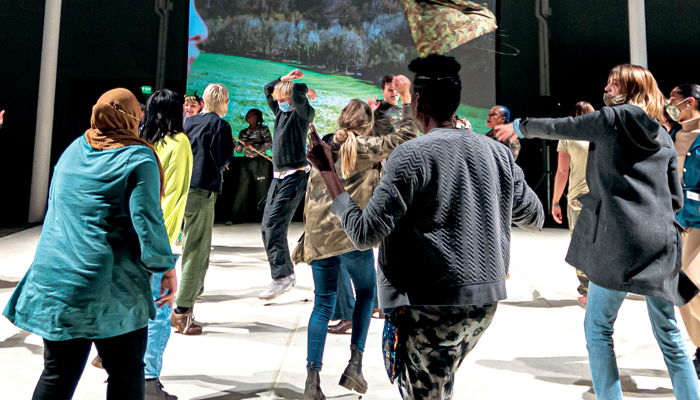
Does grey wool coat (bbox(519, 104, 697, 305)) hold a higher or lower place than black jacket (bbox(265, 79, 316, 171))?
lower

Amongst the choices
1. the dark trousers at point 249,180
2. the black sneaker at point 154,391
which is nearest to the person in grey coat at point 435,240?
the black sneaker at point 154,391

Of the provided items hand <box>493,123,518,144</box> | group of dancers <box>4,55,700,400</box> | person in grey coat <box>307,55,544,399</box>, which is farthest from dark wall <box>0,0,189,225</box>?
person in grey coat <box>307,55,544,399</box>

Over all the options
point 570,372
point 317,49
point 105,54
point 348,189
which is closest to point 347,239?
point 348,189

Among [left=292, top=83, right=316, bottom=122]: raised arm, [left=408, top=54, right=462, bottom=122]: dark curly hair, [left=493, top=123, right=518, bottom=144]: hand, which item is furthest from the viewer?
[left=292, top=83, right=316, bottom=122]: raised arm

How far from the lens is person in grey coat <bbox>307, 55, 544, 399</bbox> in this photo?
1574 mm

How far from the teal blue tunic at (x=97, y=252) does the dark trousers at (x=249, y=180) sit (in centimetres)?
847

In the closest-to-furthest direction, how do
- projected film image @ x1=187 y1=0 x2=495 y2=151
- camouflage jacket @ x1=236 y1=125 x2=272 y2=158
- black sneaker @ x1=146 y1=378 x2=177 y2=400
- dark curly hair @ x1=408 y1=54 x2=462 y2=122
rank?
dark curly hair @ x1=408 y1=54 x2=462 y2=122, black sneaker @ x1=146 y1=378 x2=177 y2=400, camouflage jacket @ x1=236 y1=125 x2=272 y2=158, projected film image @ x1=187 y1=0 x2=495 y2=151

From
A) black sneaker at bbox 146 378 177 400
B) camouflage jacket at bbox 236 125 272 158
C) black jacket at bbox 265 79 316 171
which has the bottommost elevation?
black sneaker at bbox 146 378 177 400

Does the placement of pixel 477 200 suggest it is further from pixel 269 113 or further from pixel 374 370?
pixel 269 113

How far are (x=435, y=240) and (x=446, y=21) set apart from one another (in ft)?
4.89

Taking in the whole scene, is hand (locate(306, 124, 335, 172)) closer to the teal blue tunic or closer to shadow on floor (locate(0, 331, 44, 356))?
the teal blue tunic

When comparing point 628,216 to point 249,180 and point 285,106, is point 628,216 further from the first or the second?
point 249,180

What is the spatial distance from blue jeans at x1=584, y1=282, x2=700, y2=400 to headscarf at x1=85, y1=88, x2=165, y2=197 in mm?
→ 1884

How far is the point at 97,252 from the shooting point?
1763 mm
